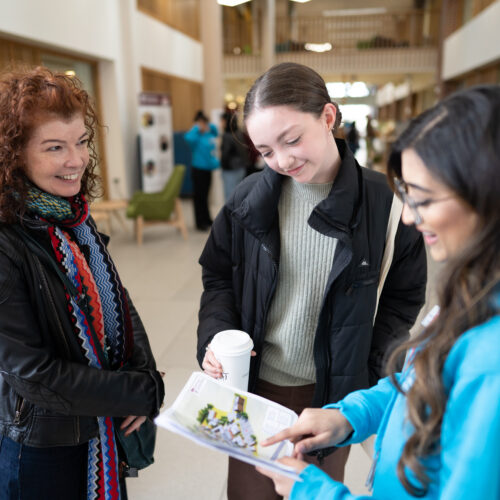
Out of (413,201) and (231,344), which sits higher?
(413,201)

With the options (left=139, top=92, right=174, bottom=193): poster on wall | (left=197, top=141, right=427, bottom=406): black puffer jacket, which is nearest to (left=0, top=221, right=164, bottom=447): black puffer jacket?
(left=197, top=141, right=427, bottom=406): black puffer jacket

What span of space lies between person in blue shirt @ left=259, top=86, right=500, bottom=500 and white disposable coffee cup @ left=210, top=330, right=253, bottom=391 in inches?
16.4

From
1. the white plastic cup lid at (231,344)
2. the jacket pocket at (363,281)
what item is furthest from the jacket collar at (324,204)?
the white plastic cup lid at (231,344)

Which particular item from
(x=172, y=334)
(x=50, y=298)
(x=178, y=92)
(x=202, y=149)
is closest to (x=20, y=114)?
(x=50, y=298)

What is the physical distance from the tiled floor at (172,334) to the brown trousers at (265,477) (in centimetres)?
69

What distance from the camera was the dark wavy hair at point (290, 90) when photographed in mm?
1155

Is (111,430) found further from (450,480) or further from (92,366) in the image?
(450,480)

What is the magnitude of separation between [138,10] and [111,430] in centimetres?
922

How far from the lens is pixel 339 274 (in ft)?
3.97

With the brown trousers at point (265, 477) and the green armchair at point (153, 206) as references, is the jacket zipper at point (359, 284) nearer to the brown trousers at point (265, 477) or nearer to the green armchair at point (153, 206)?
the brown trousers at point (265, 477)

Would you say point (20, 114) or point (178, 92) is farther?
point (178, 92)

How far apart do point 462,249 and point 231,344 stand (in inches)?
25.9

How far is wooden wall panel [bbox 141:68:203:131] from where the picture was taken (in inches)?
378

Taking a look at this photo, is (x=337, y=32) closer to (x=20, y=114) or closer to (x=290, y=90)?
(x=290, y=90)
